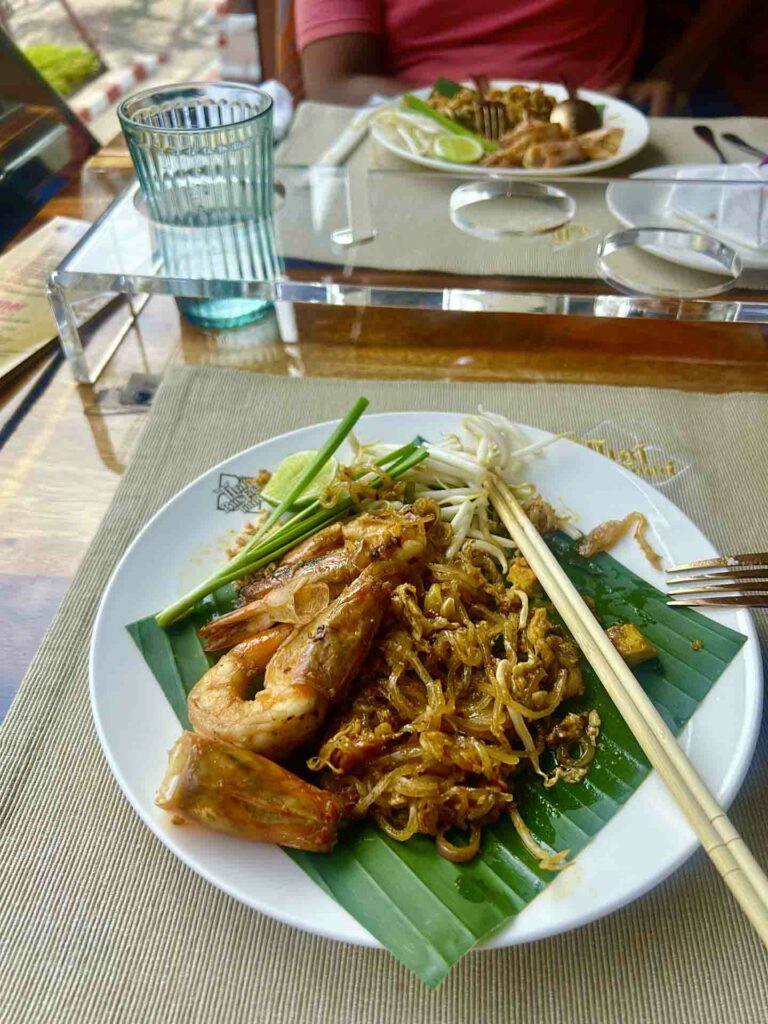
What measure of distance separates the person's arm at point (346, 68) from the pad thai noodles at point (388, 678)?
3.11m

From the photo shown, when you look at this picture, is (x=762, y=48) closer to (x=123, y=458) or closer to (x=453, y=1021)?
(x=123, y=458)

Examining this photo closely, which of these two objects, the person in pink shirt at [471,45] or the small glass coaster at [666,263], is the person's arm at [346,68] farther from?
the small glass coaster at [666,263]

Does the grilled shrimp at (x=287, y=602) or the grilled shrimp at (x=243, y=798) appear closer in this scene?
the grilled shrimp at (x=243, y=798)

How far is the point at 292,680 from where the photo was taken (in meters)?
1.40

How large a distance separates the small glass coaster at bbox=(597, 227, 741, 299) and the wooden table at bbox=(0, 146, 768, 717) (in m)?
0.19

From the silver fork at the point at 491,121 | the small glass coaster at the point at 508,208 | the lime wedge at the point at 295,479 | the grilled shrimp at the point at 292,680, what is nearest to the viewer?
the grilled shrimp at the point at 292,680

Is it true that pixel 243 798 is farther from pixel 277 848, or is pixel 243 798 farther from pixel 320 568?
pixel 320 568

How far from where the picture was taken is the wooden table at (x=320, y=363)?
86.9 inches

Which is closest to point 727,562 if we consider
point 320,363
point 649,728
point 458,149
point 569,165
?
point 649,728

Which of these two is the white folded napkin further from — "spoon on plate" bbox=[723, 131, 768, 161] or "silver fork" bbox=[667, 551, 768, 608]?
"silver fork" bbox=[667, 551, 768, 608]

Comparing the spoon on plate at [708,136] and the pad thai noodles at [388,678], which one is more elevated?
the spoon on plate at [708,136]

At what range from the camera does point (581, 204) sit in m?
2.85

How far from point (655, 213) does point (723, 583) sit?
64.1 inches

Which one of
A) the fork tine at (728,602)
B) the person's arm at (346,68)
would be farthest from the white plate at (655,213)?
the person's arm at (346,68)
